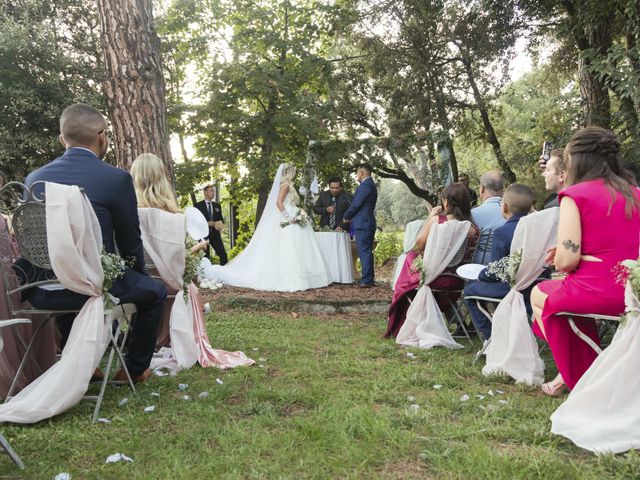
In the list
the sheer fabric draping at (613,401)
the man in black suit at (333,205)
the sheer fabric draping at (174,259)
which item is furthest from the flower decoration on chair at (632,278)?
the man in black suit at (333,205)

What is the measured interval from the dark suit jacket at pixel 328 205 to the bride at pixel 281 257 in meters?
1.23

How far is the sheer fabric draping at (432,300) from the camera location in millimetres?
5508

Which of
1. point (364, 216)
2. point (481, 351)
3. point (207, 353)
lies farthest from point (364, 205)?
point (207, 353)

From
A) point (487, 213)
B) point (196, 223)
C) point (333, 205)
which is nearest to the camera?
point (196, 223)

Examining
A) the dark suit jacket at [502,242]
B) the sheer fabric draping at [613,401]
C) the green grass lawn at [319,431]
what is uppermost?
the dark suit jacket at [502,242]

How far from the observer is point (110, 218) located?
373cm

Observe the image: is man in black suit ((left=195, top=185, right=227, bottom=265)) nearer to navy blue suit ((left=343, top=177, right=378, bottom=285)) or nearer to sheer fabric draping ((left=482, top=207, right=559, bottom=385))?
navy blue suit ((left=343, top=177, right=378, bottom=285))

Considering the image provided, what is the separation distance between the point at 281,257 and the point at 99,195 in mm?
6220

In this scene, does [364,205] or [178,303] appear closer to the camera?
[178,303]

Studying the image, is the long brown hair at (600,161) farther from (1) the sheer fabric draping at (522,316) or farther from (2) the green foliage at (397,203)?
(2) the green foliage at (397,203)

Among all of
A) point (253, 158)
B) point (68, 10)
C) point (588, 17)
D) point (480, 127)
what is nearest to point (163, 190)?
point (588, 17)

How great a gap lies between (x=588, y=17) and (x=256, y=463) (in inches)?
373

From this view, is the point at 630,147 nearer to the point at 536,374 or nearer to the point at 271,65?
the point at 536,374

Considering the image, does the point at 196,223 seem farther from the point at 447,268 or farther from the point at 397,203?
the point at 397,203
